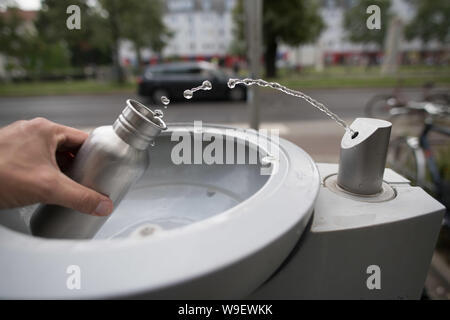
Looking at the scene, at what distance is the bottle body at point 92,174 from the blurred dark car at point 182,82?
31.9 feet

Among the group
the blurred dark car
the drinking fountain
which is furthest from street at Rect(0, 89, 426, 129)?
the drinking fountain

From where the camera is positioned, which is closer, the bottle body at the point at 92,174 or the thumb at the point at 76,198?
the thumb at the point at 76,198

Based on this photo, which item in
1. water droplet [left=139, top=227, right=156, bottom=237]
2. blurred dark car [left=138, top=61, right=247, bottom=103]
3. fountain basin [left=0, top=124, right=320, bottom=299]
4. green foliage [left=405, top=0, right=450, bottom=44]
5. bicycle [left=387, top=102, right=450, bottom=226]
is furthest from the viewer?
green foliage [left=405, top=0, right=450, bottom=44]

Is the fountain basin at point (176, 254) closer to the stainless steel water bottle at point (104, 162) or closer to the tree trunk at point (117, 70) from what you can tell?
the stainless steel water bottle at point (104, 162)

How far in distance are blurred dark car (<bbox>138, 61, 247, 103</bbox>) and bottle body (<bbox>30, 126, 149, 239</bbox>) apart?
382 inches

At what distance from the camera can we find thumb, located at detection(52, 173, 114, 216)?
2.22 ft

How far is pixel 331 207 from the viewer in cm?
86

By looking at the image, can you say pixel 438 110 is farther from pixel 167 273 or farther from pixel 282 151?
pixel 167 273

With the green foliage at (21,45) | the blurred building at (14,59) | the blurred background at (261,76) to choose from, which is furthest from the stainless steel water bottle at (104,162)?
the green foliage at (21,45)

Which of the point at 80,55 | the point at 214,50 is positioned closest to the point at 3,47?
the point at 80,55

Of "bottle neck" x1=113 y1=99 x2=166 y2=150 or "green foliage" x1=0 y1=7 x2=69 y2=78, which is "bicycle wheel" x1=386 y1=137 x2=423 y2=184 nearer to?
"bottle neck" x1=113 y1=99 x2=166 y2=150

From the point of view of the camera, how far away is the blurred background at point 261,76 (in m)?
2.60

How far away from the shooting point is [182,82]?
10781mm

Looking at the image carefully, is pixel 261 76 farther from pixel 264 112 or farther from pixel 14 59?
pixel 14 59
